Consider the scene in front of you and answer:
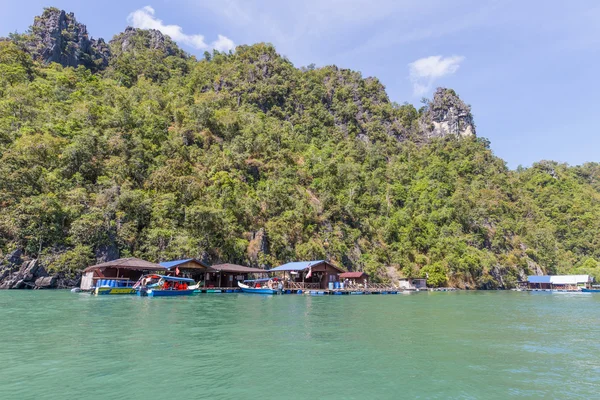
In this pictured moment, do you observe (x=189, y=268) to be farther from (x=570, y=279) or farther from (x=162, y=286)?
(x=570, y=279)

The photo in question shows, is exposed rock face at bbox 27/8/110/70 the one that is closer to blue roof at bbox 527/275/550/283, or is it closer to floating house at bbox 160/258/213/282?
floating house at bbox 160/258/213/282

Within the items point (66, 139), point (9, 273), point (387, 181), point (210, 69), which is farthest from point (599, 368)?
point (210, 69)

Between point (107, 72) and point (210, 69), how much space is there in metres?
23.3

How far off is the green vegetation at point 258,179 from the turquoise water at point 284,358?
24896mm

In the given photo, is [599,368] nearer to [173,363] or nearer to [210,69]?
[173,363]

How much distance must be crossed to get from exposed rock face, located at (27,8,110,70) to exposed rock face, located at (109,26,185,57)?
9171 mm

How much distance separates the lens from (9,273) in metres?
35.2

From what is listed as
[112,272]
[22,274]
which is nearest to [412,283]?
[112,272]

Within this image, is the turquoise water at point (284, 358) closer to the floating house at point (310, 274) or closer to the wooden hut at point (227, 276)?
the wooden hut at point (227, 276)

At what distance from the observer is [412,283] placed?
58.0 metres

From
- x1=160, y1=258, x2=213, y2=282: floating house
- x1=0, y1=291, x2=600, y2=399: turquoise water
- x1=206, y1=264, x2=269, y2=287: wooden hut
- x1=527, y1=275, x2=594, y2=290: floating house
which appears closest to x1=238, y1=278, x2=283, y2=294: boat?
x1=206, y1=264, x2=269, y2=287: wooden hut

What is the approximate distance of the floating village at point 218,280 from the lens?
110 feet

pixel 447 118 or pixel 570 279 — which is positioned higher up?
pixel 447 118

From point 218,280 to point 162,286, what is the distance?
10190 millimetres
